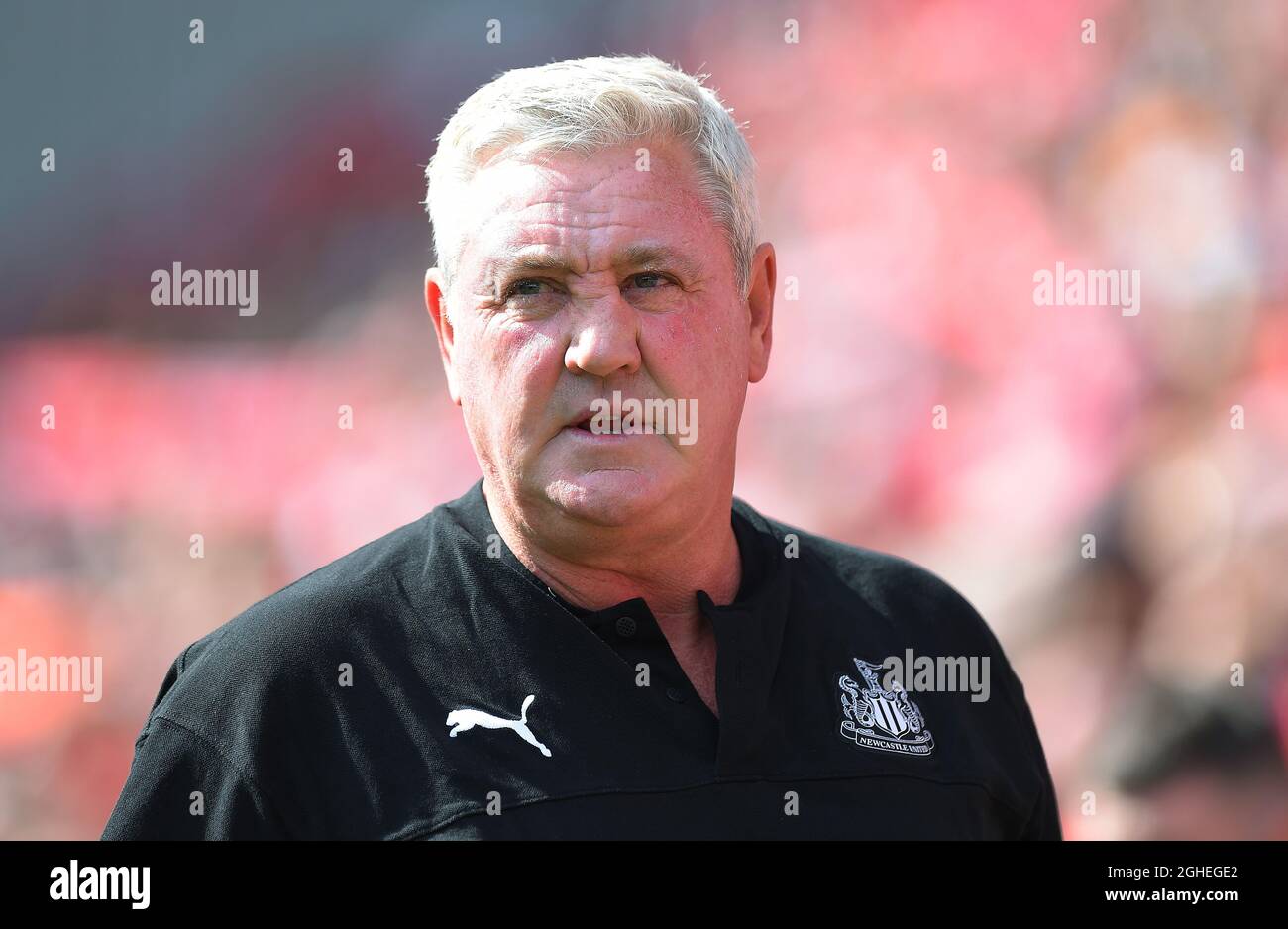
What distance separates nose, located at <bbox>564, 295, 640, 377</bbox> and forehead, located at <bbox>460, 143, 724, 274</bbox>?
70 millimetres

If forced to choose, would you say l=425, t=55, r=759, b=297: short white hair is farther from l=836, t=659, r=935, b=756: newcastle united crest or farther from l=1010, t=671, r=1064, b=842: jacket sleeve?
l=1010, t=671, r=1064, b=842: jacket sleeve

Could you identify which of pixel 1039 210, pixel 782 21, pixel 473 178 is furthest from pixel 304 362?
pixel 1039 210

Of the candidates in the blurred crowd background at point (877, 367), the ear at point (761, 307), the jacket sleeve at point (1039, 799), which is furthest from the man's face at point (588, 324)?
the blurred crowd background at point (877, 367)

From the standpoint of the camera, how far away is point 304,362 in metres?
3.96

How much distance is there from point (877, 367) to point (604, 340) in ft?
7.91

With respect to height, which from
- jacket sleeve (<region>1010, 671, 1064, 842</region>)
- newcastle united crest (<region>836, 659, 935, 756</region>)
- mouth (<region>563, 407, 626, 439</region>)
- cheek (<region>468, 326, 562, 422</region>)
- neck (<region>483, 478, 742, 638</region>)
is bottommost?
jacket sleeve (<region>1010, 671, 1064, 842</region>)

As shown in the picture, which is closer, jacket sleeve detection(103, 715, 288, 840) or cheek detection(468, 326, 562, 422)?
jacket sleeve detection(103, 715, 288, 840)

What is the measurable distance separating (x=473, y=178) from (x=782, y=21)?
2483 mm

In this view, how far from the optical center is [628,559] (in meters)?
1.95

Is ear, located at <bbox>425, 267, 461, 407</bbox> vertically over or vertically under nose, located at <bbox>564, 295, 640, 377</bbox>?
over

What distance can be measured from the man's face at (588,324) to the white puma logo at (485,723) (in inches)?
12.3

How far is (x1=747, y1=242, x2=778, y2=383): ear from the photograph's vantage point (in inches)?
83.7

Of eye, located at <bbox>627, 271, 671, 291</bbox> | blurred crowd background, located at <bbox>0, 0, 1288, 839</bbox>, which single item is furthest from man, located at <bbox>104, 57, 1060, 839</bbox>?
blurred crowd background, located at <bbox>0, 0, 1288, 839</bbox>

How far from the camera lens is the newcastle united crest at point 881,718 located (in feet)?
6.44
